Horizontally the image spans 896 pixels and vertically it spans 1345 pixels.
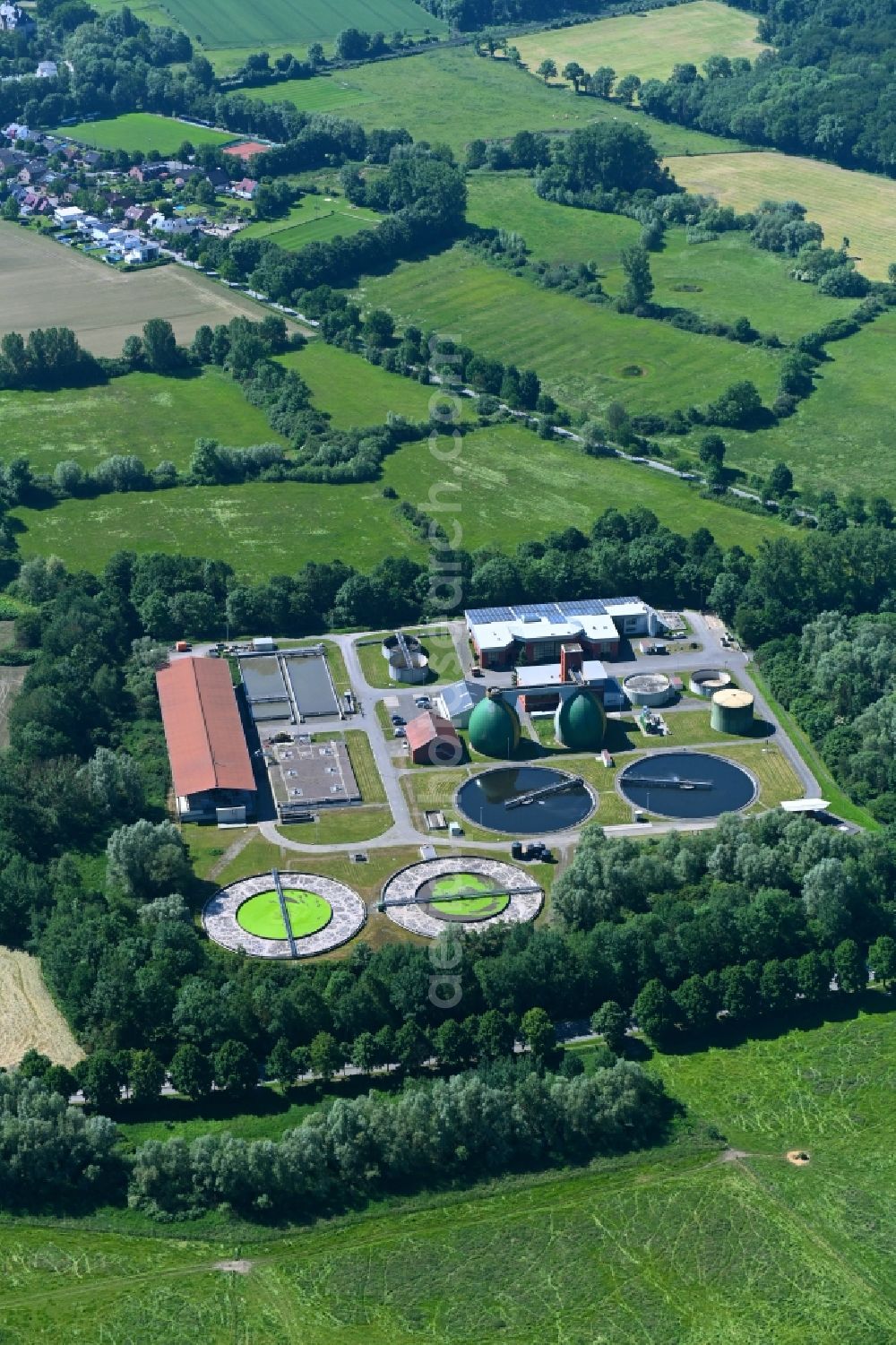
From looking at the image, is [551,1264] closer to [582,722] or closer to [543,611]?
[582,722]

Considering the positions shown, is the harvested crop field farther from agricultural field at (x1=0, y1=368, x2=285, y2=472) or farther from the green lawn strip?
agricultural field at (x1=0, y1=368, x2=285, y2=472)

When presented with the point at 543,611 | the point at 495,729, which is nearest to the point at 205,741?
the point at 495,729

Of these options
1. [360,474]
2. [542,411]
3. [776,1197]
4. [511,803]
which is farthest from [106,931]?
[542,411]

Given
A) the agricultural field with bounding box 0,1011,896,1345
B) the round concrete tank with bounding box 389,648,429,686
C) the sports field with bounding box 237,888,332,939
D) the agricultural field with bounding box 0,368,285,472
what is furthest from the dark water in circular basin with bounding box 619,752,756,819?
the agricultural field with bounding box 0,368,285,472

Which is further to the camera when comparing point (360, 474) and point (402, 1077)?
point (360, 474)

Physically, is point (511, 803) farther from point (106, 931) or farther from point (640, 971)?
point (106, 931)

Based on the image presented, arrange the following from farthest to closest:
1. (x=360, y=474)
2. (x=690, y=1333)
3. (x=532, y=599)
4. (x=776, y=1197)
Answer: (x=360, y=474)
(x=532, y=599)
(x=776, y=1197)
(x=690, y=1333)
